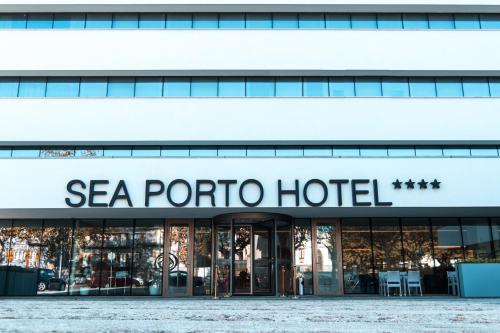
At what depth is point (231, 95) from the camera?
20484mm

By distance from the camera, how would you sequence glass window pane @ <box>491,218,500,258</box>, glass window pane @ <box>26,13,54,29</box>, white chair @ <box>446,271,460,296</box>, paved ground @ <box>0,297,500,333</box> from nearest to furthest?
paved ground @ <box>0,297,500,333</box>
white chair @ <box>446,271,460,296</box>
glass window pane @ <box>491,218,500,258</box>
glass window pane @ <box>26,13,54,29</box>

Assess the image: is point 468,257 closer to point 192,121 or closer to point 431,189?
point 431,189

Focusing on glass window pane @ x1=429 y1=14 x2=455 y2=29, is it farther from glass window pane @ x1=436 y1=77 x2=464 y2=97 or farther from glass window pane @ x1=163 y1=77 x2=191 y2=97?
glass window pane @ x1=163 y1=77 x2=191 y2=97

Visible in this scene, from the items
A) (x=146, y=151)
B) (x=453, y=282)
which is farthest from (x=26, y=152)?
(x=453, y=282)

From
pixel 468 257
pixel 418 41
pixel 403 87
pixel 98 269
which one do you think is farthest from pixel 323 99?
pixel 98 269

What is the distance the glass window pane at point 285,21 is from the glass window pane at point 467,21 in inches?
286

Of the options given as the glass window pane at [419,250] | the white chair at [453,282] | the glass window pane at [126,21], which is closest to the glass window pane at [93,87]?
the glass window pane at [126,21]

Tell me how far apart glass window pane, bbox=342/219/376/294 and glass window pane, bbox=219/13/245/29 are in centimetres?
979

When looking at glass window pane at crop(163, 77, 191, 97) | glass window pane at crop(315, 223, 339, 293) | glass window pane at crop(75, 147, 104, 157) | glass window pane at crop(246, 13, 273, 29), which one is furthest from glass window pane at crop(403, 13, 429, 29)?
glass window pane at crop(75, 147, 104, 157)

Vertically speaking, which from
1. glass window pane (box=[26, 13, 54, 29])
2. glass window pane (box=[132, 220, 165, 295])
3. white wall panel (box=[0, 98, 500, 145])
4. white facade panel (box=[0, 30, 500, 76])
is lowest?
glass window pane (box=[132, 220, 165, 295])

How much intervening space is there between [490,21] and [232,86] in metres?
12.1

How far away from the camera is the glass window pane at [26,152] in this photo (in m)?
20.1

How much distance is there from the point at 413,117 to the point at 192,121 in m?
9.24

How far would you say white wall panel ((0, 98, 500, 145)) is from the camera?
776 inches
